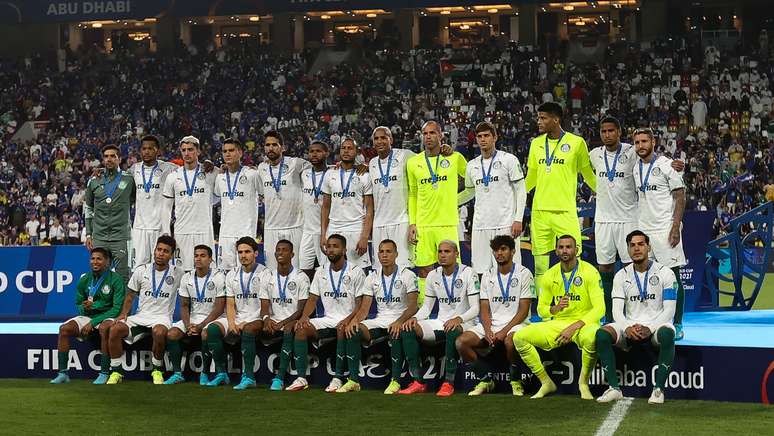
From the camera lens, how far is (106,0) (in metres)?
33.8

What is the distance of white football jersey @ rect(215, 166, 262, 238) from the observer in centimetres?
1066

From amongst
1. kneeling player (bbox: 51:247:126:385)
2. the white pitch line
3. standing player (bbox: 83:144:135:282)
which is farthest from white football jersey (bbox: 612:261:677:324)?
standing player (bbox: 83:144:135:282)

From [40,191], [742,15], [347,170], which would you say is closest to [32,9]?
[40,191]

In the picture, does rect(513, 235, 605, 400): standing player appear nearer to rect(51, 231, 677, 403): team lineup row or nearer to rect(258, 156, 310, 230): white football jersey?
rect(51, 231, 677, 403): team lineup row

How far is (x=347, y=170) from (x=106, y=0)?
2544 centimetres

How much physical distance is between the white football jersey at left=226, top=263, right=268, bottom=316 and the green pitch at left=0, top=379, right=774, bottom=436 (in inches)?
28.1

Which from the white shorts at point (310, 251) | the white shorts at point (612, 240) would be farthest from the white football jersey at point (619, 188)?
the white shorts at point (310, 251)

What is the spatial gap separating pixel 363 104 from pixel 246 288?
21856 millimetres

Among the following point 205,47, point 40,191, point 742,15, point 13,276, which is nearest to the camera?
point 13,276

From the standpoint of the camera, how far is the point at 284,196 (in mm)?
10570

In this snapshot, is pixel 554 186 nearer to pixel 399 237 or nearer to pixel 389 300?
pixel 399 237

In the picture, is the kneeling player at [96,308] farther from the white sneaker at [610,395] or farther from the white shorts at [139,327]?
the white sneaker at [610,395]

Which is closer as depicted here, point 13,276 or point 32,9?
point 13,276

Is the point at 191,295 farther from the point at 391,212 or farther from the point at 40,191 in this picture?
the point at 40,191
